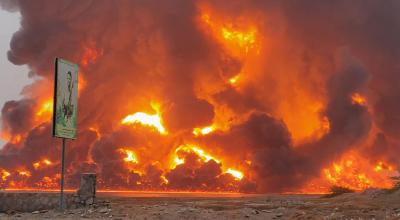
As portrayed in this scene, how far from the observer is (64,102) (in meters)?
37.4

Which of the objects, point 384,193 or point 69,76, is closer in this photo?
point 69,76

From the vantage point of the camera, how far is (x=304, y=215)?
31.8 meters

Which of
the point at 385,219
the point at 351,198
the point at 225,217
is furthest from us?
the point at 351,198

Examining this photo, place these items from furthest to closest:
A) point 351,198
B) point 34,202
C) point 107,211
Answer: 1. point 351,198
2. point 34,202
3. point 107,211

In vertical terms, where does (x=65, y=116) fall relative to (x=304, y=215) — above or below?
above

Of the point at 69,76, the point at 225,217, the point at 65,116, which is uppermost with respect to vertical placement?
the point at 69,76

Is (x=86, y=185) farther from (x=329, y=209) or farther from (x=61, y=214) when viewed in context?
(x=329, y=209)

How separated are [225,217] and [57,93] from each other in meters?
15.6

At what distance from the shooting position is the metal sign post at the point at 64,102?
36562 mm

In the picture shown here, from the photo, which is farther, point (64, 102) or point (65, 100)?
point (65, 100)

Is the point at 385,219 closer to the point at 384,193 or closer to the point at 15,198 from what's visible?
the point at 384,193

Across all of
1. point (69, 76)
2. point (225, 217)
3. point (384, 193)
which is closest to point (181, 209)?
point (225, 217)

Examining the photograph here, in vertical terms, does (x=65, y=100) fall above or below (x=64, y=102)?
above

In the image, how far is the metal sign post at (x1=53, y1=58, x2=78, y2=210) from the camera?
36562 mm
